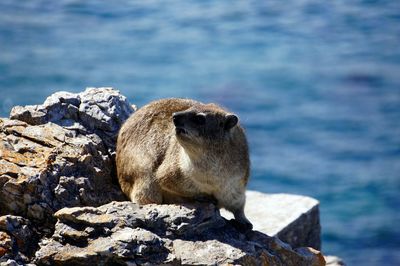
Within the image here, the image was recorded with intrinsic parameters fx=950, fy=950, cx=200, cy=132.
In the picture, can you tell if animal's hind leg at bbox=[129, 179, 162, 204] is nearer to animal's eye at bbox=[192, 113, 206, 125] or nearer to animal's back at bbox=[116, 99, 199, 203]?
animal's back at bbox=[116, 99, 199, 203]

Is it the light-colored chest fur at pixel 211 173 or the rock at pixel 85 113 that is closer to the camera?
the light-colored chest fur at pixel 211 173

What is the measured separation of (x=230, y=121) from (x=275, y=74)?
396 inches

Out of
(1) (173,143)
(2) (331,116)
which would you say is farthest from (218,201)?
(2) (331,116)

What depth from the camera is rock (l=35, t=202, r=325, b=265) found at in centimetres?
506

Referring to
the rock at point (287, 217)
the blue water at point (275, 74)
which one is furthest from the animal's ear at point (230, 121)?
the blue water at point (275, 74)

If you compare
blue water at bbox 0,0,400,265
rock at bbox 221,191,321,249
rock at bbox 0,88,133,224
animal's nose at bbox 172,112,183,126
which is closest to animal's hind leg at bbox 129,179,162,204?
rock at bbox 0,88,133,224

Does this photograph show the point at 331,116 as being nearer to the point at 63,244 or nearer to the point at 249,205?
the point at 249,205

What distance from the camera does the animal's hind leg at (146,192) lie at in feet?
19.4

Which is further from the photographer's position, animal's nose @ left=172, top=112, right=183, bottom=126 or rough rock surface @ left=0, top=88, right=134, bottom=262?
animal's nose @ left=172, top=112, right=183, bottom=126

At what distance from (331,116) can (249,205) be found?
6.73 m

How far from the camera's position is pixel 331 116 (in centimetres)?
1471

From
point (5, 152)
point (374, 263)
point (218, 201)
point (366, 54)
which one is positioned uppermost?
point (5, 152)

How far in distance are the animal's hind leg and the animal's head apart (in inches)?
14.5

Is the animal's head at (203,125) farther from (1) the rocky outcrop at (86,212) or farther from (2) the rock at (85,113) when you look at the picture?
(2) the rock at (85,113)
